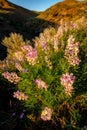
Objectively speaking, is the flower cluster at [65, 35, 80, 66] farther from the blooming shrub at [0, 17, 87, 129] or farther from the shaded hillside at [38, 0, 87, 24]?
the shaded hillside at [38, 0, 87, 24]

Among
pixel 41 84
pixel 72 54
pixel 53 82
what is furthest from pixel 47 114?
pixel 72 54

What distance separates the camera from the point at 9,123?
19.2ft

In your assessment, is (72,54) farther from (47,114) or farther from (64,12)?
(64,12)

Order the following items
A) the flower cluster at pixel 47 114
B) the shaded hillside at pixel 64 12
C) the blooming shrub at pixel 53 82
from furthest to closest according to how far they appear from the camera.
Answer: the shaded hillside at pixel 64 12 < the blooming shrub at pixel 53 82 < the flower cluster at pixel 47 114

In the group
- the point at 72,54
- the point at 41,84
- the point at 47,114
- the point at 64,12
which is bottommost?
the point at 47,114

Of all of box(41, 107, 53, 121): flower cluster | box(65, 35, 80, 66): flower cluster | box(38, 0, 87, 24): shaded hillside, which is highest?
box(38, 0, 87, 24): shaded hillside

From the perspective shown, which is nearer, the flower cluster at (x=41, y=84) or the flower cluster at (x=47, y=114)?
the flower cluster at (x=47, y=114)

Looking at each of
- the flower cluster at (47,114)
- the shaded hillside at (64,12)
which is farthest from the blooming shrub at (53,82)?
the shaded hillside at (64,12)

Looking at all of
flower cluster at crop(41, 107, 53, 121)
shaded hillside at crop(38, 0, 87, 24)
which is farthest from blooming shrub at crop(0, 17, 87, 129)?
shaded hillside at crop(38, 0, 87, 24)

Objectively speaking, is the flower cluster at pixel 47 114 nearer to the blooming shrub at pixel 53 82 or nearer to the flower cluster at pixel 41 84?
the blooming shrub at pixel 53 82

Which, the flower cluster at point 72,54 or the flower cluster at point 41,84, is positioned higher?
the flower cluster at point 72,54

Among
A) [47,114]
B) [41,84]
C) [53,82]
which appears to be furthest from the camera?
[53,82]

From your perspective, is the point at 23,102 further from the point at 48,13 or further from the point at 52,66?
the point at 48,13

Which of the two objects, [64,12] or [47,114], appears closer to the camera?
[47,114]
